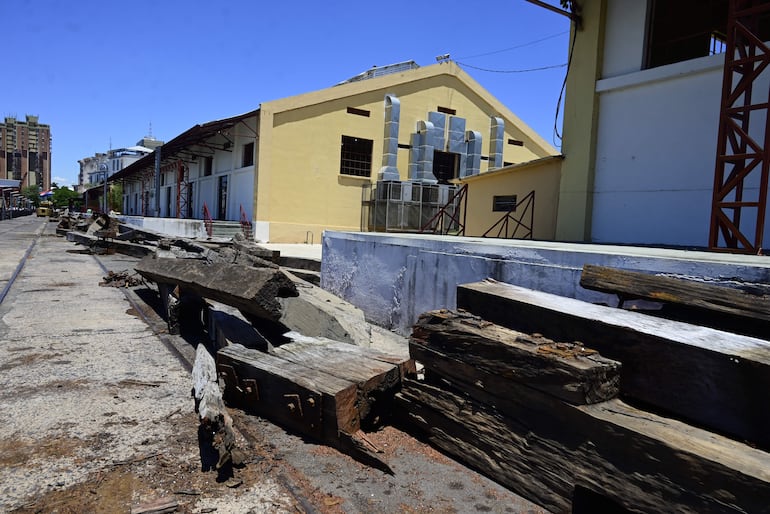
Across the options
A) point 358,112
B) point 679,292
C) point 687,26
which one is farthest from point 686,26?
point 358,112

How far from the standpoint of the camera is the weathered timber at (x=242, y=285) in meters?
4.41

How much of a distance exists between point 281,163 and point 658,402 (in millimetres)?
22059

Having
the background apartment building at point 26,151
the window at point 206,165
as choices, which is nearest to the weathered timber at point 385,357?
the window at point 206,165

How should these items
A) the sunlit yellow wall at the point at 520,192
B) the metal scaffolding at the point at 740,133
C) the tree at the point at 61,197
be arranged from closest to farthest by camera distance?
1. the metal scaffolding at the point at 740,133
2. the sunlit yellow wall at the point at 520,192
3. the tree at the point at 61,197

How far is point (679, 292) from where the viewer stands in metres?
3.02

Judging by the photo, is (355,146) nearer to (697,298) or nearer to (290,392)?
(290,392)

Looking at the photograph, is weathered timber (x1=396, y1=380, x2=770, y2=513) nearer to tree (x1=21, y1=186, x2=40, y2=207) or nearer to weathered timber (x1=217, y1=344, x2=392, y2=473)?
weathered timber (x1=217, y1=344, x2=392, y2=473)

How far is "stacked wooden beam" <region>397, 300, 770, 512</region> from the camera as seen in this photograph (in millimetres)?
1952

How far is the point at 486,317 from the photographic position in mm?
3463

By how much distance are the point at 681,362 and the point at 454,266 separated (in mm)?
3693

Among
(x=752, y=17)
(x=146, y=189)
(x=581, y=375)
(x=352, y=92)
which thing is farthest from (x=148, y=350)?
(x=146, y=189)

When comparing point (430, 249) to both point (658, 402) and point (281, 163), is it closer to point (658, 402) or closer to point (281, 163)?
point (658, 402)

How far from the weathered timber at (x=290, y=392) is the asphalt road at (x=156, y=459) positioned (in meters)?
0.12

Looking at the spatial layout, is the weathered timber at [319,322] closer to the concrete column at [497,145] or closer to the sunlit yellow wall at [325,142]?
the sunlit yellow wall at [325,142]
